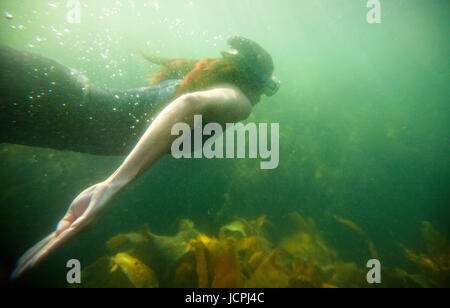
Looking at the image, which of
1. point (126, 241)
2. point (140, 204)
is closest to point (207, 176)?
point (140, 204)

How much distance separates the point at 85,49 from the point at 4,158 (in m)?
29.6

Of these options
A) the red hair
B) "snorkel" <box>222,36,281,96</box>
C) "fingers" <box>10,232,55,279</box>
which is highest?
"snorkel" <box>222,36,281,96</box>

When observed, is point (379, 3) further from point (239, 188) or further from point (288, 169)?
point (239, 188)

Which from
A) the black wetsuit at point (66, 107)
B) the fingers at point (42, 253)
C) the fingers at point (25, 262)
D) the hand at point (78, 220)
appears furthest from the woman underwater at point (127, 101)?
the fingers at point (25, 262)

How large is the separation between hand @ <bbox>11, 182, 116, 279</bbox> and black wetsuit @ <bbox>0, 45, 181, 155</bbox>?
132 centimetres

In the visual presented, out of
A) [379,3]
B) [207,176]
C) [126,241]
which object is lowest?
[126,241]

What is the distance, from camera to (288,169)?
20.7ft

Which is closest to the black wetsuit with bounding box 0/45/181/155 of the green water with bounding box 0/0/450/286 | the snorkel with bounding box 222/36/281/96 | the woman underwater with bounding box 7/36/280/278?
the woman underwater with bounding box 7/36/280/278

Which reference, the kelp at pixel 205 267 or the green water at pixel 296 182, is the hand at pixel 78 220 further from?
the green water at pixel 296 182

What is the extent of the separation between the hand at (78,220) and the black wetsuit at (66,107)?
132 centimetres

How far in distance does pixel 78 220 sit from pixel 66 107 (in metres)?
1.63

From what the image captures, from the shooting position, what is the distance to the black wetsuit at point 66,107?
5.76 ft

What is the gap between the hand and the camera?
0.93 meters

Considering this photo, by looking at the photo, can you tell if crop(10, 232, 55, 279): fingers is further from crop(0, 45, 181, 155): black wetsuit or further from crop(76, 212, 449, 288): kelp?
crop(0, 45, 181, 155): black wetsuit
